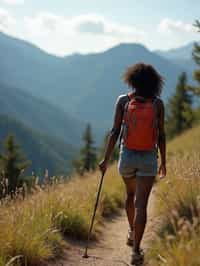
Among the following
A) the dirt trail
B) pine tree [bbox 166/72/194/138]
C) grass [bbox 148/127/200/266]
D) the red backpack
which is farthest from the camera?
pine tree [bbox 166/72/194/138]

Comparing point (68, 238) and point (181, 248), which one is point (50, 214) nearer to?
point (68, 238)

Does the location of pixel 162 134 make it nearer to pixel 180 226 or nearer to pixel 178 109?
pixel 180 226

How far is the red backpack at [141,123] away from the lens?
18.5 ft

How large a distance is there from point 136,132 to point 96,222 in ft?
10.6

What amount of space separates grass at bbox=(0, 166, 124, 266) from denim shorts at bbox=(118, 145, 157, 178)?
1.26 metres

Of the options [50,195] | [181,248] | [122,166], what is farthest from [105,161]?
[181,248]

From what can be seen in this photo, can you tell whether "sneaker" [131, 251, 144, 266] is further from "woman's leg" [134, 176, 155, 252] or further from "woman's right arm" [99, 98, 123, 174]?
"woman's right arm" [99, 98, 123, 174]

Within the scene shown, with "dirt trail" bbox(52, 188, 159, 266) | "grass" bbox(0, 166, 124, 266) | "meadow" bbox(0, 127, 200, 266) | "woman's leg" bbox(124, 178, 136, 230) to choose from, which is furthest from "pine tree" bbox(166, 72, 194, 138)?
"woman's leg" bbox(124, 178, 136, 230)

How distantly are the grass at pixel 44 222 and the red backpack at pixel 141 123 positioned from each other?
5.07 feet

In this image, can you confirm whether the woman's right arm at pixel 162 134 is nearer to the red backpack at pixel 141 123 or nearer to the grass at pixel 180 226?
the red backpack at pixel 141 123

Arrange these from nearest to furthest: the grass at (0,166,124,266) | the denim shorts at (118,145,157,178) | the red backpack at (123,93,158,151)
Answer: the grass at (0,166,124,266)
the red backpack at (123,93,158,151)
the denim shorts at (118,145,157,178)

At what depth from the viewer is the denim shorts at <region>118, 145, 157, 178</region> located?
574cm

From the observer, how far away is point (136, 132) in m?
5.67

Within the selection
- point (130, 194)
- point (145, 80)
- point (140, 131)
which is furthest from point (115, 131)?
point (130, 194)
